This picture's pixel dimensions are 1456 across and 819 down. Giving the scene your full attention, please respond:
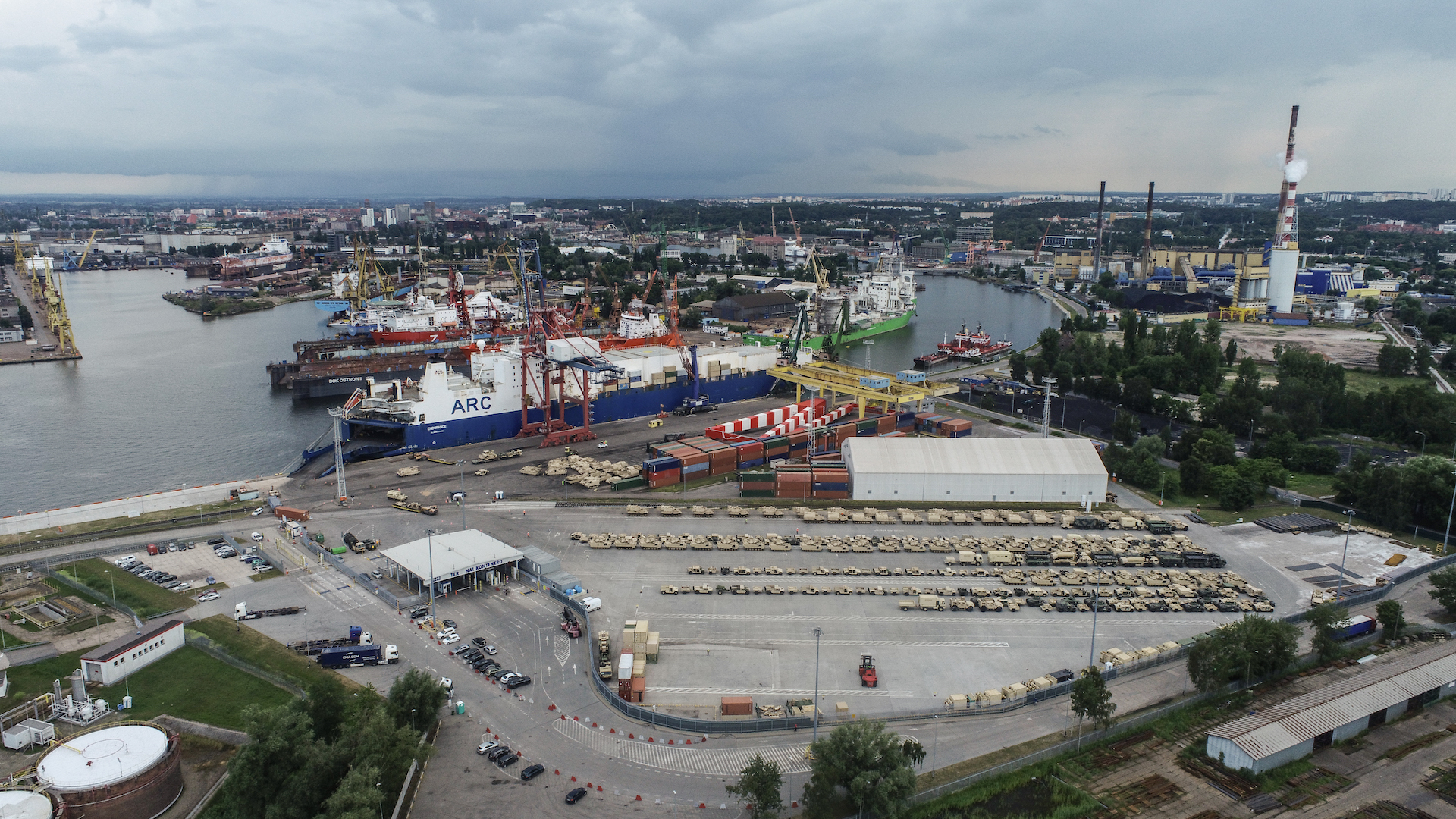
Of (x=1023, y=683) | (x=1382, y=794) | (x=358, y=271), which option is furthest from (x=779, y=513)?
(x=358, y=271)

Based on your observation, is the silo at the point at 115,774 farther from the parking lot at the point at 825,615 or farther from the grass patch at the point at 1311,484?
the grass patch at the point at 1311,484

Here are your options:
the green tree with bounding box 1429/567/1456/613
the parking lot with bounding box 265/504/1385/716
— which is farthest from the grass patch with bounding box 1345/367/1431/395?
the green tree with bounding box 1429/567/1456/613

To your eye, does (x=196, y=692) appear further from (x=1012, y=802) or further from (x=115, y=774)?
(x=1012, y=802)

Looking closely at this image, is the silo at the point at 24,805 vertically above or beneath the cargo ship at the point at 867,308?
beneath

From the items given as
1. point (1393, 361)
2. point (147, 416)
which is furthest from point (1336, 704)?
point (147, 416)

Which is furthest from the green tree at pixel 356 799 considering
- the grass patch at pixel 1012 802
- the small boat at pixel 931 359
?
the small boat at pixel 931 359

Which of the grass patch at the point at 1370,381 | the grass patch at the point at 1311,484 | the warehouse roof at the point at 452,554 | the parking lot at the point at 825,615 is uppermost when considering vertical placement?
the grass patch at the point at 1370,381
